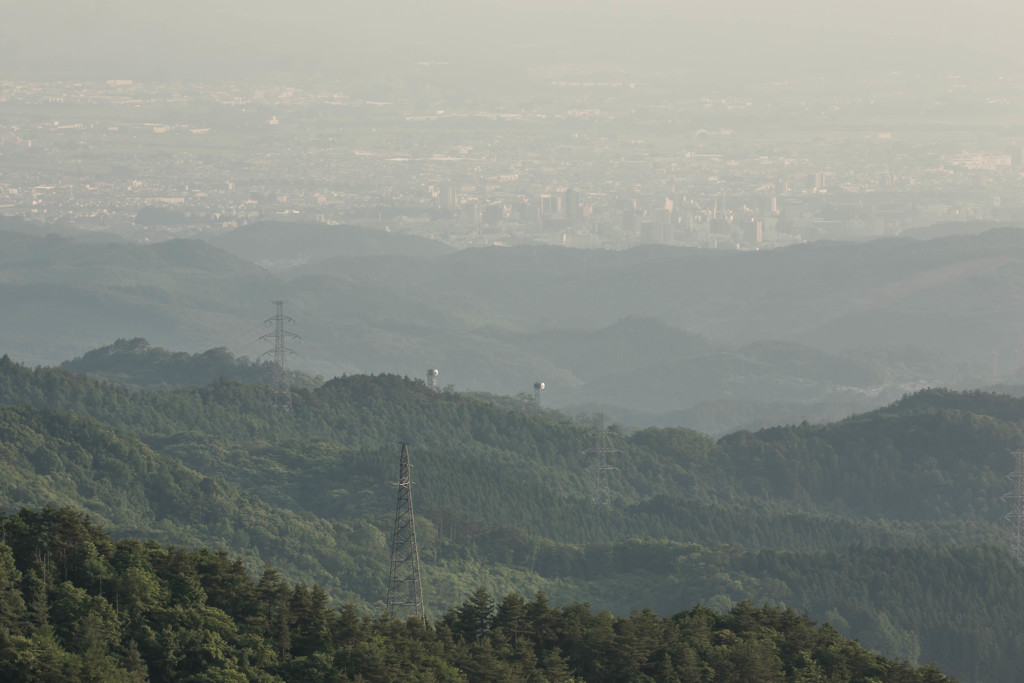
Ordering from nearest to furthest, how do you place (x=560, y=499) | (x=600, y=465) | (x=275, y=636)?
(x=275, y=636) → (x=560, y=499) → (x=600, y=465)

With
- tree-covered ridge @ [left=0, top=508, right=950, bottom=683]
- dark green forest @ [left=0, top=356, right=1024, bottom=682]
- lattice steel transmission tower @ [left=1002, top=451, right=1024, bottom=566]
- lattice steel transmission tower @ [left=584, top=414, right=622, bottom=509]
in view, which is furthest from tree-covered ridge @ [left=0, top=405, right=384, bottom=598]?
tree-covered ridge @ [left=0, top=508, right=950, bottom=683]

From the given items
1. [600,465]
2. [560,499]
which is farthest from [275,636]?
[600,465]

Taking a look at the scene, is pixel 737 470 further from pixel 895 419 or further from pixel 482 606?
pixel 482 606

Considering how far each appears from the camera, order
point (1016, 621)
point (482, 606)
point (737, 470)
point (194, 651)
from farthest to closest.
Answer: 1. point (737, 470)
2. point (1016, 621)
3. point (482, 606)
4. point (194, 651)

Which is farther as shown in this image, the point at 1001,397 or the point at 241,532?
the point at 1001,397

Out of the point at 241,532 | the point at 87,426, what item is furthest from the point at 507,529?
the point at 87,426

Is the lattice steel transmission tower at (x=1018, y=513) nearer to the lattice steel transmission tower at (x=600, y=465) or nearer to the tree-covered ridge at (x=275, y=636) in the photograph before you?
the lattice steel transmission tower at (x=600, y=465)

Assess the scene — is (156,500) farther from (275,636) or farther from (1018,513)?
(275,636)

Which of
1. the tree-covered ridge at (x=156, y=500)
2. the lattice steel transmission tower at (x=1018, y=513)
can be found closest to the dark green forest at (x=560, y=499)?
the tree-covered ridge at (x=156, y=500)
